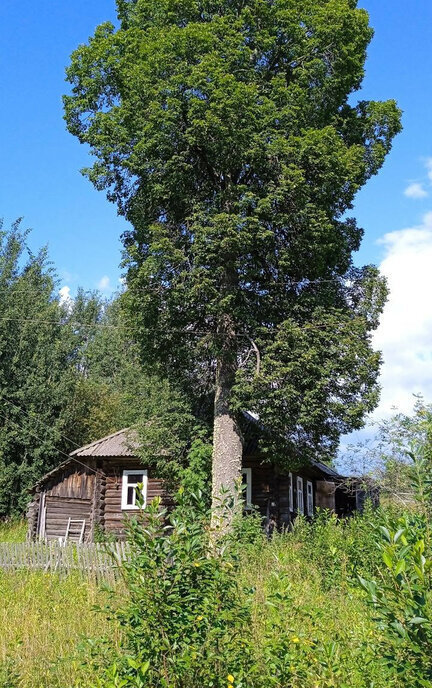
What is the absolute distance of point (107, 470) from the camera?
73.6ft

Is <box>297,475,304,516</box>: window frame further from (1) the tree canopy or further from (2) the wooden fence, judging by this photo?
(2) the wooden fence

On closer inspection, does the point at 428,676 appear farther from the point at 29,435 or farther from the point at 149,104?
the point at 29,435

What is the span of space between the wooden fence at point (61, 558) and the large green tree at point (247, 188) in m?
3.64

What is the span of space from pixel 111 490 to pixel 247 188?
1220 cm

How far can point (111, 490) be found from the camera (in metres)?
22.3

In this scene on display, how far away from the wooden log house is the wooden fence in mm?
6663

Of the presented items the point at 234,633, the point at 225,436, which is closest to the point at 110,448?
the point at 225,436

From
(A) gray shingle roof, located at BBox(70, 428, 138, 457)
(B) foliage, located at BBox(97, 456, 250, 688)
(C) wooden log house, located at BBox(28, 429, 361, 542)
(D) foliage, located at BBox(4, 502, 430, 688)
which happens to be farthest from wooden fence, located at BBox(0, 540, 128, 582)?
(A) gray shingle roof, located at BBox(70, 428, 138, 457)

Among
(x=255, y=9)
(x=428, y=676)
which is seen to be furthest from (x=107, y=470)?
(x=428, y=676)

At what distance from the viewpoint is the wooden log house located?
20.8m

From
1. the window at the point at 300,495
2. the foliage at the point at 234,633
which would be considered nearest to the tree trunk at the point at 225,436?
the window at the point at 300,495

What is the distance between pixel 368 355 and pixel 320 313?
1529 millimetres

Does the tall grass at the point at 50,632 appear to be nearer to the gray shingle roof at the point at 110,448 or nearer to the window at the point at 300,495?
the gray shingle roof at the point at 110,448

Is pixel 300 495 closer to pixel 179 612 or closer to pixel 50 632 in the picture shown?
pixel 50 632
